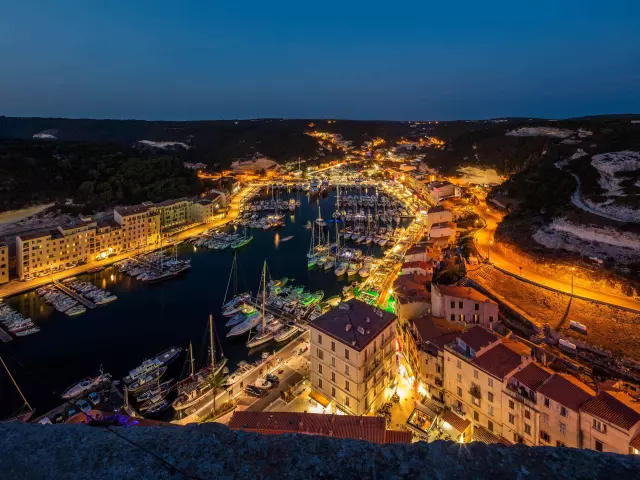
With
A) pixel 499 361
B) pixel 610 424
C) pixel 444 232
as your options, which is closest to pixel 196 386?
pixel 499 361

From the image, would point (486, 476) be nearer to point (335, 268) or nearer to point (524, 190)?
point (335, 268)

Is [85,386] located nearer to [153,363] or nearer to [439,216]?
[153,363]

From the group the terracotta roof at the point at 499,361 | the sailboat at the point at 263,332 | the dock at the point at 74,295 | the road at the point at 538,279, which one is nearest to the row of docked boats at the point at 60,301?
the dock at the point at 74,295

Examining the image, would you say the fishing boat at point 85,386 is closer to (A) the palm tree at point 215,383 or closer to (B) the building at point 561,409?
(A) the palm tree at point 215,383

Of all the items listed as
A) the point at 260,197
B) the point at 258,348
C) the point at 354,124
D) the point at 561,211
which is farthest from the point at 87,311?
the point at 354,124

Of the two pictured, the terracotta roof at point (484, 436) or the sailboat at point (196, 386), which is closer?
the terracotta roof at point (484, 436)

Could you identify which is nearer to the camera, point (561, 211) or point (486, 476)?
point (486, 476)
